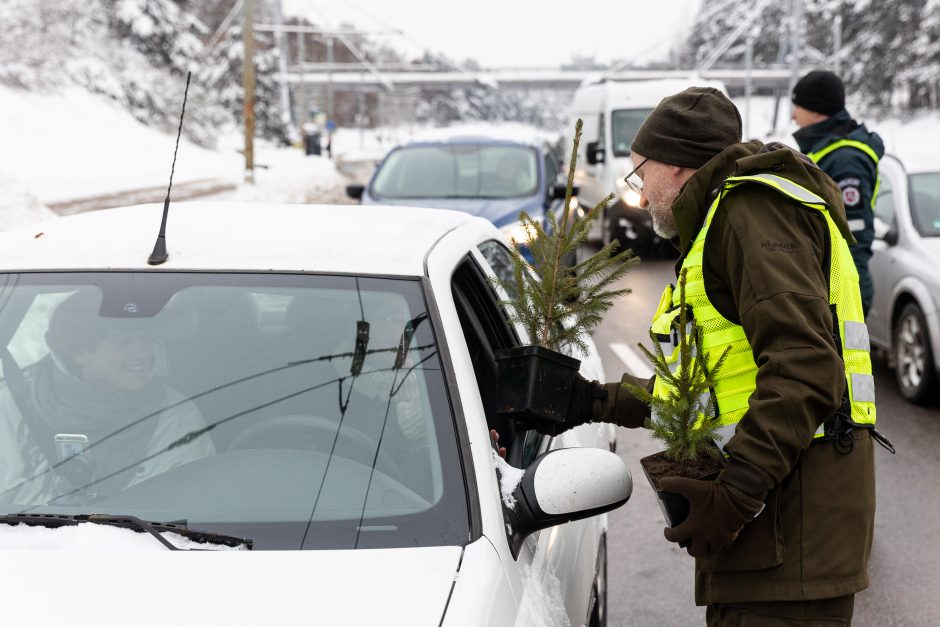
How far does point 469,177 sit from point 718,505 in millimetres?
8344

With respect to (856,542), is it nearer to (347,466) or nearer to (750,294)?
(750,294)

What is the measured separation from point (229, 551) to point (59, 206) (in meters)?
19.4

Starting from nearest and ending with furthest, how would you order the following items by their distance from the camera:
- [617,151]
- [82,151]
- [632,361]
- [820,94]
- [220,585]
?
[220,585] < [820,94] < [632,361] < [617,151] < [82,151]

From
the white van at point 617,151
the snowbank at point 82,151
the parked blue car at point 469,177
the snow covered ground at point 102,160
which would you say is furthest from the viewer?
the snowbank at point 82,151

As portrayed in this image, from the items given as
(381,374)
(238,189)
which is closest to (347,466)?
(381,374)

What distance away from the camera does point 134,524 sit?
7.04ft

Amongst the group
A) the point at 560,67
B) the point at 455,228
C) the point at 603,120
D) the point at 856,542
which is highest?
the point at 455,228

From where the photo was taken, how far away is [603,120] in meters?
17.1

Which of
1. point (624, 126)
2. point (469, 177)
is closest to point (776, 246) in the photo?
point (469, 177)

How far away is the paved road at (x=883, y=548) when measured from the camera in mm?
4070

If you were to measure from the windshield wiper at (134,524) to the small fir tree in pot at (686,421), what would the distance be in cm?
88

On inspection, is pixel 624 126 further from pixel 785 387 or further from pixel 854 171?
pixel 785 387

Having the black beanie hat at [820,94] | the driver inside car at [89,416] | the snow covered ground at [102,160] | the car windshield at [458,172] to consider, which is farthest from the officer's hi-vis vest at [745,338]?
the snow covered ground at [102,160]

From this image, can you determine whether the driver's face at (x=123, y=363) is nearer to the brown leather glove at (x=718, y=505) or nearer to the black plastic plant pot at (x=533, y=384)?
the black plastic plant pot at (x=533, y=384)
